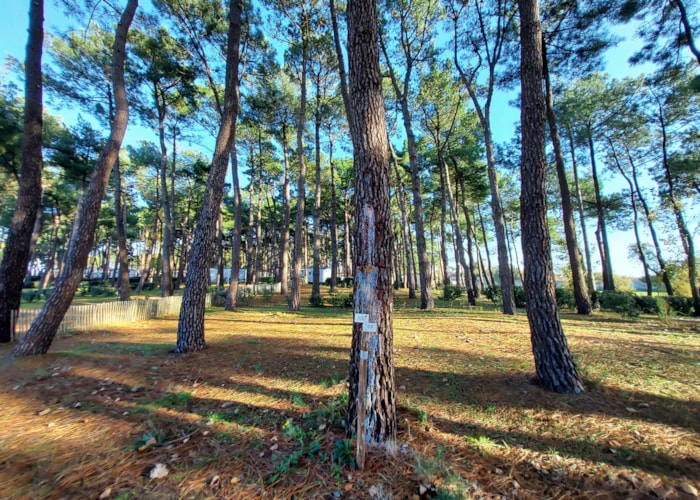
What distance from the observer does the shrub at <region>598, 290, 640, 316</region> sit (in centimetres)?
824

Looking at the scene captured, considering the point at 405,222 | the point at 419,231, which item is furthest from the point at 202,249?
the point at 405,222

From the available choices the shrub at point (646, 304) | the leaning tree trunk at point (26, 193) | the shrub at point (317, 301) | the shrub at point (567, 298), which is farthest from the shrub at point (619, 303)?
the leaning tree trunk at point (26, 193)

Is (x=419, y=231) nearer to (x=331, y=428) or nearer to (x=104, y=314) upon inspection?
(x=331, y=428)

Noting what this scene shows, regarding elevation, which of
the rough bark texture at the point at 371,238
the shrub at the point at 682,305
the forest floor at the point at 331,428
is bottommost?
the forest floor at the point at 331,428

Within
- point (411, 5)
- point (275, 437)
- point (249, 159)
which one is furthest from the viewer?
point (249, 159)

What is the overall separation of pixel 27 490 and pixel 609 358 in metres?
6.21

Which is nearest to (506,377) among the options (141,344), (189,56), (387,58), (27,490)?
(27,490)

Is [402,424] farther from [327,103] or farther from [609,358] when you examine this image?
[327,103]

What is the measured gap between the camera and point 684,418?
7.86 feet

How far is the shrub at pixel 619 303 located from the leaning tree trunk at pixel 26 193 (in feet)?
50.2

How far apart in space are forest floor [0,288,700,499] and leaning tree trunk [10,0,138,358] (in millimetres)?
441

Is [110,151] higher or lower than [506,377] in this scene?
higher

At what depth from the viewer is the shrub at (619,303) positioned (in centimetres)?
824

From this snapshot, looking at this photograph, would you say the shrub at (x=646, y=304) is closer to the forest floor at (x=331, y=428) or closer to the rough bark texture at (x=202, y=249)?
the forest floor at (x=331, y=428)
